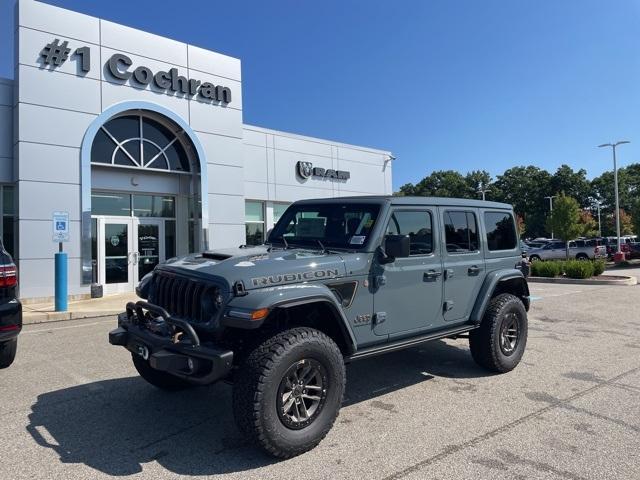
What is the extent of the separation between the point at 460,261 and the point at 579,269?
1405 cm

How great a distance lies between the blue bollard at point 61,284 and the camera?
33.8ft

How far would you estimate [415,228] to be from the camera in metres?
4.80

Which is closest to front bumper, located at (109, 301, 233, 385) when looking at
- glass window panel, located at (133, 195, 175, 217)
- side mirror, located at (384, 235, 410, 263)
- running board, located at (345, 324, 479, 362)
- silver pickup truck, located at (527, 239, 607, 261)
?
running board, located at (345, 324, 479, 362)

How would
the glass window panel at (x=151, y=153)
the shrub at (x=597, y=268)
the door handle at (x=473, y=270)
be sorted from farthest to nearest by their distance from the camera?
1. the shrub at (x=597, y=268)
2. the glass window panel at (x=151, y=153)
3. the door handle at (x=473, y=270)

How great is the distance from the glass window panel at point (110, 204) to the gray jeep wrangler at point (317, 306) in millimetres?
9943

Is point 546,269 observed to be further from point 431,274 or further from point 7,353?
point 7,353

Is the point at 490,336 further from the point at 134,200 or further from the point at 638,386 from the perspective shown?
the point at 134,200

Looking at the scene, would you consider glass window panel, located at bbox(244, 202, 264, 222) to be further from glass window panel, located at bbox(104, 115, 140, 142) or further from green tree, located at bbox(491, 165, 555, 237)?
green tree, located at bbox(491, 165, 555, 237)

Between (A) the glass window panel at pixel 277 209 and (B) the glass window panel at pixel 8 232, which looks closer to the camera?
(B) the glass window panel at pixel 8 232

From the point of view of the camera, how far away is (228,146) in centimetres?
1555

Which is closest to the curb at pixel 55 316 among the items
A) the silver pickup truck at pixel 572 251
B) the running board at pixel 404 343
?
the running board at pixel 404 343

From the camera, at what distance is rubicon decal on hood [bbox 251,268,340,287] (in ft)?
11.7

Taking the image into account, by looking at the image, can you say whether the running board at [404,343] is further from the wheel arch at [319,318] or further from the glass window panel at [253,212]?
the glass window panel at [253,212]

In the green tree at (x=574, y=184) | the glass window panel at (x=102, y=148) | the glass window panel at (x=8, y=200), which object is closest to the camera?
the glass window panel at (x=8, y=200)
